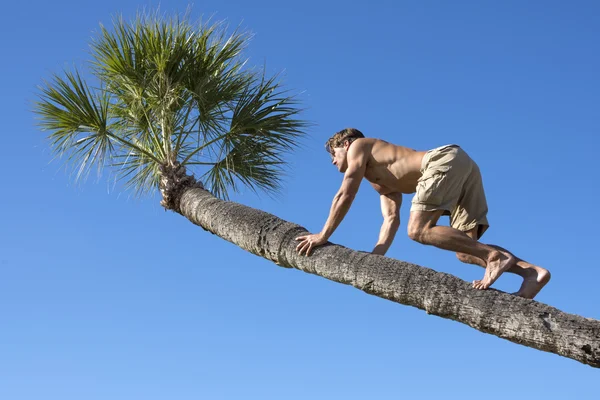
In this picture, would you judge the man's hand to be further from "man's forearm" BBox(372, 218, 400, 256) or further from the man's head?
"man's forearm" BBox(372, 218, 400, 256)

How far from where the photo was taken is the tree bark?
5.19 m

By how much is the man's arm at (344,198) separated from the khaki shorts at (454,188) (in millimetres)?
542

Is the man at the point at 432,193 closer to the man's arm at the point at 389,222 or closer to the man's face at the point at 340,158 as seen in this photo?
the man's face at the point at 340,158

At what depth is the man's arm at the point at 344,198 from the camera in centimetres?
642

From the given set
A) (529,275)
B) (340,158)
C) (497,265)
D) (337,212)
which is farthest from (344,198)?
(529,275)

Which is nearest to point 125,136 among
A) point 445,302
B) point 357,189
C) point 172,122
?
point 172,122

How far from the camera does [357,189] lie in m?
6.66

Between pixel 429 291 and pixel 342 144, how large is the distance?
1787 mm

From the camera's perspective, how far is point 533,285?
20.1ft

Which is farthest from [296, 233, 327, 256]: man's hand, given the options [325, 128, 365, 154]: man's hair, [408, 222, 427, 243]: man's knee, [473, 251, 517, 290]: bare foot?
[473, 251, 517, 290]: bare foot

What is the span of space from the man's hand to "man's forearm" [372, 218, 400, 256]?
1.10 metres

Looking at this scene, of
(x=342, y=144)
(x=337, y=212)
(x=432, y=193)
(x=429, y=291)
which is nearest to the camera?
(x=429, y=291)

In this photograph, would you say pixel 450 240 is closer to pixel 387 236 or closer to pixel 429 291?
pixel 429 291

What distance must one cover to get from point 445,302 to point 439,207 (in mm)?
1029
